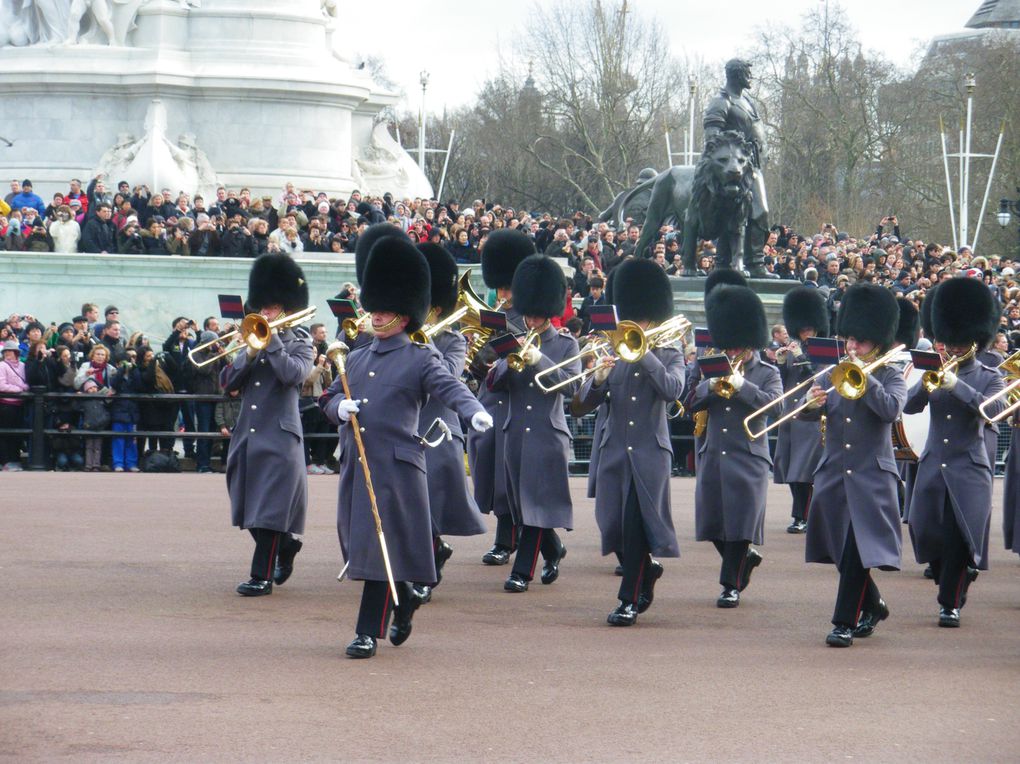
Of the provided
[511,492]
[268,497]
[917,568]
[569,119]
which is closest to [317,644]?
[268,497]

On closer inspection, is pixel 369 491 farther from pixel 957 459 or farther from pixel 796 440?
pixel 796 440

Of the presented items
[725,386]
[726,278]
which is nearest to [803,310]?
[726,278]

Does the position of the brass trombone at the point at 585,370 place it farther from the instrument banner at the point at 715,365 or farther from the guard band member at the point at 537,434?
the instrument banner at the point at 715,365

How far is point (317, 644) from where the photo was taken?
28.1 ft

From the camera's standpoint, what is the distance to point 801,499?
14.0 meters

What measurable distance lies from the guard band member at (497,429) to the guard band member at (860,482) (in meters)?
1.97

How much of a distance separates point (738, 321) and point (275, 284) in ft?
7.83

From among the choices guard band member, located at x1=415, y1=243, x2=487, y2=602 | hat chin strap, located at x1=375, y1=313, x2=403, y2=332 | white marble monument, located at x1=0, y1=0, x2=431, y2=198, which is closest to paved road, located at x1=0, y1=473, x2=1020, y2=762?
guard band member, located at x1=415, y1=243, x2=487, y2=602

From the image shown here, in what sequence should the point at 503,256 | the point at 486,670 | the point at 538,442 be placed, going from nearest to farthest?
the point at 486,670, the point at 538,442, the point at 503,256

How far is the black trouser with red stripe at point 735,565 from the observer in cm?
1001

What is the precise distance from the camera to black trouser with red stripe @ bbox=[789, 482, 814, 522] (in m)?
13.9

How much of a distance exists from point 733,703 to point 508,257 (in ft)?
15.5

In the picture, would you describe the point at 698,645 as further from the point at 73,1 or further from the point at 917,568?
the point at 73,1

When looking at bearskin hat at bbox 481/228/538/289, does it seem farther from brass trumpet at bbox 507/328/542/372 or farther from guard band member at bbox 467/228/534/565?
brass trumpet at bbox 507/328/542/372
